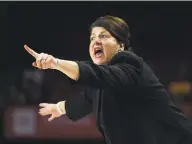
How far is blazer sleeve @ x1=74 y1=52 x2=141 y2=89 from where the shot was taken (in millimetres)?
1298

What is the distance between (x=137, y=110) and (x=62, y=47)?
2.73m

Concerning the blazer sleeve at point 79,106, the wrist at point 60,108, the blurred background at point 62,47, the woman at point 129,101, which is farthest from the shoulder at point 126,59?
the blurred background at point 62,47

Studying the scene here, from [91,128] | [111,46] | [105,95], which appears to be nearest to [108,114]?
[105,95]

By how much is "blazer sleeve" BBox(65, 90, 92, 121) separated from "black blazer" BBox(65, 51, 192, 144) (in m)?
0.23

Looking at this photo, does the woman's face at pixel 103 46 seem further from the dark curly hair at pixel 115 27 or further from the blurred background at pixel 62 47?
the blurred background at pixel 62 47

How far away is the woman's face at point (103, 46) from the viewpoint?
5.04 feet

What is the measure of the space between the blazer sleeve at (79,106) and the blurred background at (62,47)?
1.87 m

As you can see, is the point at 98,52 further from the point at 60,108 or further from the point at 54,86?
the point at 54,86

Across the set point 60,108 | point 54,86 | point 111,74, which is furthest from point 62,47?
point 111,74

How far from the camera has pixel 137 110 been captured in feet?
4.91

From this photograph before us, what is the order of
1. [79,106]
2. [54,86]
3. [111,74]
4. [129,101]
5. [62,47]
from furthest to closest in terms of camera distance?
[62,47] < [54,86] < [79,106] < [129,101] < [111,74]

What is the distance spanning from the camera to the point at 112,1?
406cm

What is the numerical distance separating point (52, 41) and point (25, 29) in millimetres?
241

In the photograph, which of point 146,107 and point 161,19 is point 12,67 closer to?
point 161,19
